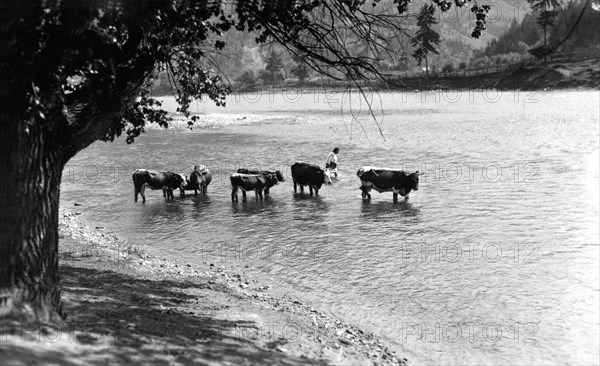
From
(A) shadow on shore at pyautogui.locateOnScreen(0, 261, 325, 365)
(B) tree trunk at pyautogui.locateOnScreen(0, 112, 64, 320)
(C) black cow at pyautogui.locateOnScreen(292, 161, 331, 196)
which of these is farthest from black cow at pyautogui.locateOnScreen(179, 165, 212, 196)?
(B) tree trunk at pyautogui.locateOnScreen(0, 112, 64, 320)

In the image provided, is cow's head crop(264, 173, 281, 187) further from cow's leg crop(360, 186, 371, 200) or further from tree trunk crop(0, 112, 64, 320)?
tree trunk crop(0, 112, 64, 320)

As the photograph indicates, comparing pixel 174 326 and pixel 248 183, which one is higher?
pixel 248 183

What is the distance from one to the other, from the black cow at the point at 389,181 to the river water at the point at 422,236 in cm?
59

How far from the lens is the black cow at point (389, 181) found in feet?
77.9

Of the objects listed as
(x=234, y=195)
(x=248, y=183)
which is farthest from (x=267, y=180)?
(x=234, y=195)

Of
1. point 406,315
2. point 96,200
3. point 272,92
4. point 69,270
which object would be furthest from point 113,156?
point 272,92

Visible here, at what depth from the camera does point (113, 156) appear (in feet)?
137

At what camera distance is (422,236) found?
18.2 metres

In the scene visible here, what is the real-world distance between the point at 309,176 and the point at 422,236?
28.1 ft

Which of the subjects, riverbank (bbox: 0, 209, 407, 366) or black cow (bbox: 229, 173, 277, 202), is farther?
black cow (bbox: 229, 173, 277, 202)

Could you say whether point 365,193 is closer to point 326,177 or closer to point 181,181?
point 326,177

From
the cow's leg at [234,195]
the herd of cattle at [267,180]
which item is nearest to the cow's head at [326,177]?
the herd of cattle at [267,180]

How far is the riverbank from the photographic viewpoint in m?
7.04

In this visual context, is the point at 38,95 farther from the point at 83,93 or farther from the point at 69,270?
the point at 69,270
